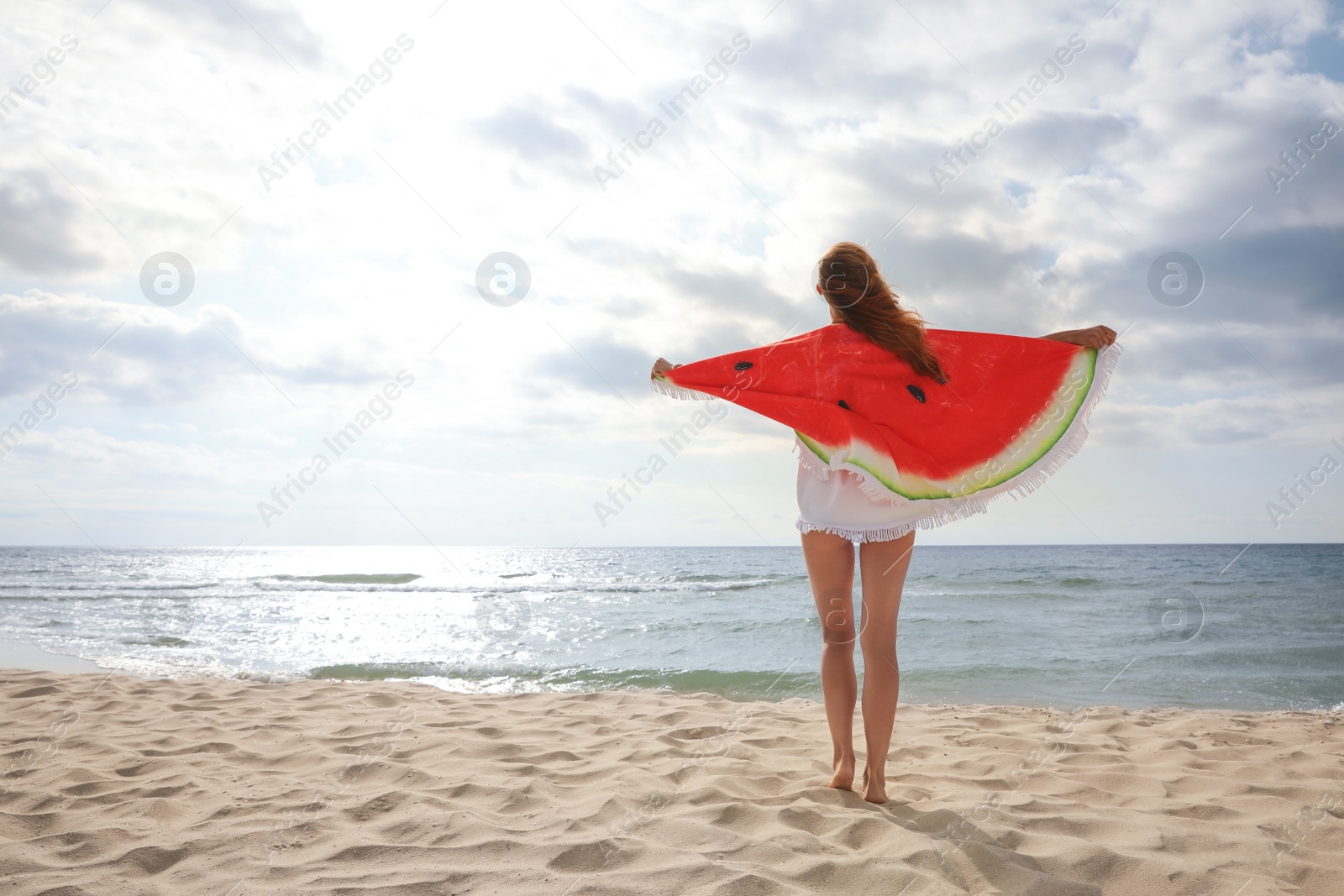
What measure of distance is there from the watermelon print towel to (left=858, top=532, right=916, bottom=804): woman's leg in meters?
0.23

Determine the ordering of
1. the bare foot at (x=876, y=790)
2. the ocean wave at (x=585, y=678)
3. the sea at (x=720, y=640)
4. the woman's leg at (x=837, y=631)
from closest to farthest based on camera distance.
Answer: the bare foot at (x=876, y=790) → the woman's leg at (x=837, y=631) → the ocean wave at (x=585, y=678) → the sea at (x=720, y=640)

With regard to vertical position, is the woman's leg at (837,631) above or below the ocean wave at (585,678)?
above

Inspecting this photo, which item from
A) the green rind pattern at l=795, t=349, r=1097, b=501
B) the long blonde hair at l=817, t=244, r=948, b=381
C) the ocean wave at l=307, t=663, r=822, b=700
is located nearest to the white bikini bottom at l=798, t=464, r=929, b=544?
the green rind pattern at l=795, t=349, r=1097, b=501

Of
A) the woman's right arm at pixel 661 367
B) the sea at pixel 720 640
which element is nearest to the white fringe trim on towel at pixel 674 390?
the woman's right arm at pixel 661 367

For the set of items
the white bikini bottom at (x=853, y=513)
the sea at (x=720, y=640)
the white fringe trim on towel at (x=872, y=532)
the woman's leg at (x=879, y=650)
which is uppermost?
the white bikini bottom at (x=853, y=513)

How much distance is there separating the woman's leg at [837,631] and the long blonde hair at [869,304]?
84 cm

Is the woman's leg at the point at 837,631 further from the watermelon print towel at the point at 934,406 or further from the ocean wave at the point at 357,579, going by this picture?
the ocean wave at the point at 357,579

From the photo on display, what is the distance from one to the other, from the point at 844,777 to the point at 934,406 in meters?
1.61

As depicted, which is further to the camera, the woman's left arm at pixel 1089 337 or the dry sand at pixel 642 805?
the woman's left arm at pixel 1089 337

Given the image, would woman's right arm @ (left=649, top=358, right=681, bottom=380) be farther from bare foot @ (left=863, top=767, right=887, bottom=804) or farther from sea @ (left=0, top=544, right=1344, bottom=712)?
sea @ (left=0, top=544, right=1344, bottom=712)

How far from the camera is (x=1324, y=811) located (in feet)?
9.09

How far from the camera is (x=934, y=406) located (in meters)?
3.11

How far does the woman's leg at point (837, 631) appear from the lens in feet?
9.83

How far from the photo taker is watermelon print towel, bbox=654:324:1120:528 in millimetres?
3023
